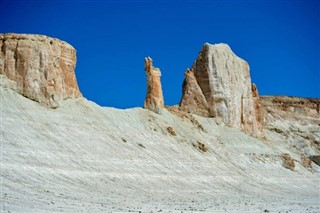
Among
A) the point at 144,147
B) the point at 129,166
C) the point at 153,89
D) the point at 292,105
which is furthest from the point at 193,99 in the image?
the point at 292,105

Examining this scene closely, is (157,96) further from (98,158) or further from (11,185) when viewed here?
(11,185)

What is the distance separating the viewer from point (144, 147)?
141 ft

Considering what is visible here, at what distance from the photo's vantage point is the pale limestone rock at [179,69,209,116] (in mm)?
56219

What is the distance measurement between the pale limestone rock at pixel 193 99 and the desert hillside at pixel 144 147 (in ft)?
0.34

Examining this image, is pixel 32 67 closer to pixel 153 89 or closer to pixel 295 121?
pixel 153 89

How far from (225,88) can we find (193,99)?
151 inches

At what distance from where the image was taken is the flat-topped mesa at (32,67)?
39.3 metres

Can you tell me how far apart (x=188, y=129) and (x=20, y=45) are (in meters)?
17.6

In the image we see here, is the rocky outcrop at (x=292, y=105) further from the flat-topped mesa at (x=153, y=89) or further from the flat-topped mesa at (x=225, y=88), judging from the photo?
the flat-topped mesa at (x=153, y=89)

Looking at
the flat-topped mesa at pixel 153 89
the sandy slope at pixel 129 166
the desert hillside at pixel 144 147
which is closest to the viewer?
the sandy slope at pixel 129 166

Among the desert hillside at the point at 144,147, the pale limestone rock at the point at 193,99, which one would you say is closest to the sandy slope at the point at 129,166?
the desert hillside at the point at 144,147

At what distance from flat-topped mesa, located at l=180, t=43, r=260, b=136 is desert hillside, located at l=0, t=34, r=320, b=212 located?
12cm

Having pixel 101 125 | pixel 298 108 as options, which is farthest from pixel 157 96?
pixel 298 108

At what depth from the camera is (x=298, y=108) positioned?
8275 centimetres
